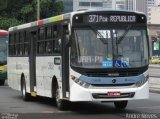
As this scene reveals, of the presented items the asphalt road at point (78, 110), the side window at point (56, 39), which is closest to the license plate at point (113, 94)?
the asphalt road at point (78, 110)

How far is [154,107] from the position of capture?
17.5 meters

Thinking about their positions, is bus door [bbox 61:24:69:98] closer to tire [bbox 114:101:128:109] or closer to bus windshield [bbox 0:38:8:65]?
tire [bbox 114:101:128:109]

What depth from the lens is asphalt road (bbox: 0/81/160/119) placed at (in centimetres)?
1505

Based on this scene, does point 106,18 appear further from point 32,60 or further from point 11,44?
point 11,44

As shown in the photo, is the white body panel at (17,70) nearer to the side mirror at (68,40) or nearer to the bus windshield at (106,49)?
the side mirror at (68,40)

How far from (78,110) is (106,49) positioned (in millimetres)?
2486

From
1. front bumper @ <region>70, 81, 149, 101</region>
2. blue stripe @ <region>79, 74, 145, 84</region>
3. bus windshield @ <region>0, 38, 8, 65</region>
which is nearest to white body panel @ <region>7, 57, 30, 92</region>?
front bumper @ <region>70, 81, 149, 101</region>

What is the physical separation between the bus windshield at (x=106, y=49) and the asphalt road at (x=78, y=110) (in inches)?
54.7

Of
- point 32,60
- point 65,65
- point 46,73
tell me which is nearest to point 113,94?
point 65,65

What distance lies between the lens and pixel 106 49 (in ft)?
50.7

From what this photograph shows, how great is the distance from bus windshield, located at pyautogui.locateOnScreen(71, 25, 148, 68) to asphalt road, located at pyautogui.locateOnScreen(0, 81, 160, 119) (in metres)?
1.39

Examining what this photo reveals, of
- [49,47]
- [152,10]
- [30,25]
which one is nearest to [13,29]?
[30,25]

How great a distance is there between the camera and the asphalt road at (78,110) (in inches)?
593

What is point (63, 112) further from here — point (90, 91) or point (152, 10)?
point (152, 10)
